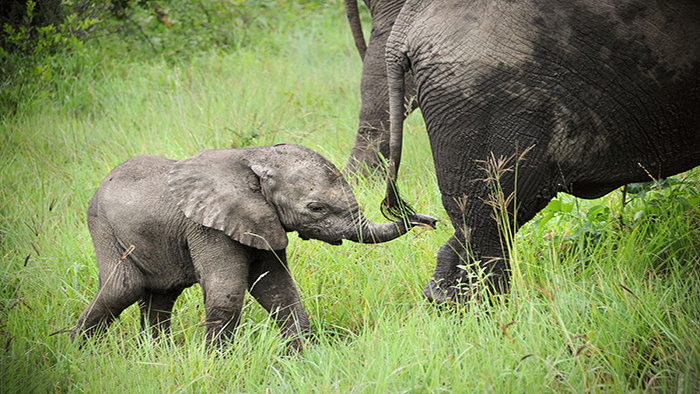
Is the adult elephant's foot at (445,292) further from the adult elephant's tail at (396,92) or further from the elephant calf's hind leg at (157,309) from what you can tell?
the elephant calf's hind leg at (157,309)

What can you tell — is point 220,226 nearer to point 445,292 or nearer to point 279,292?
point 279,292

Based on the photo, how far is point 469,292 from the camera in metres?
3.25

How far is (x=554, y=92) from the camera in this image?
2.91 meters

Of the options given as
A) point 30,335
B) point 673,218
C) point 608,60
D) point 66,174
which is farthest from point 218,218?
point 66,174

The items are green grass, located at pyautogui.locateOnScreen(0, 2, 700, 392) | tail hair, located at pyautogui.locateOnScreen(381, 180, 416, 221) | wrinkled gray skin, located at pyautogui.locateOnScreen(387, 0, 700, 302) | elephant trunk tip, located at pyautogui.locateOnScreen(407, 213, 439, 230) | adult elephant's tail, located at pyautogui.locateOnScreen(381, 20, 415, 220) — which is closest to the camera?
green grass, located at pyautogui.locateOnScreen(0, 2, 700, 392)

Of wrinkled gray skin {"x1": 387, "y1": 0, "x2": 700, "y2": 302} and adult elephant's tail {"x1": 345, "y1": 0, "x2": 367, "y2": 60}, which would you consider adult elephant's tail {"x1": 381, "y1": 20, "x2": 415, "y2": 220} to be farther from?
adult elephant's tail {"x1": 345, "y1": 0, "x2": 367, "y2": 60}

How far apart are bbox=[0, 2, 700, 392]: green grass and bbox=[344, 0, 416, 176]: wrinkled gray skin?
27 centimetres

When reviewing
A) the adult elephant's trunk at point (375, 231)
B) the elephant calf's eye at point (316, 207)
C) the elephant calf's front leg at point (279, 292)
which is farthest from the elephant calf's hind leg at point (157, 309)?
the adult elephant's trunk at point (375, 231)

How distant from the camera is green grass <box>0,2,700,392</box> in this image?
261 cm

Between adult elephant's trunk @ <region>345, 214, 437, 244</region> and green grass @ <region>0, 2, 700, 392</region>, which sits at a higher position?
adult elephant's trunk @ <region>345, 214, 437, 244</region>

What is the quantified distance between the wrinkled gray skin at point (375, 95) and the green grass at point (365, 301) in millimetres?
270

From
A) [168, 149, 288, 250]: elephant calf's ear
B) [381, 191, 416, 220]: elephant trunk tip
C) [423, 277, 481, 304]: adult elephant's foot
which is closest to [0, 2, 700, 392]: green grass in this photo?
[423, 277, 481, 304]: adult elephant's foot

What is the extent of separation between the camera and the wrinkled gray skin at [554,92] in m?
2.82

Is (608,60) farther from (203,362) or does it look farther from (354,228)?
(203,362)
